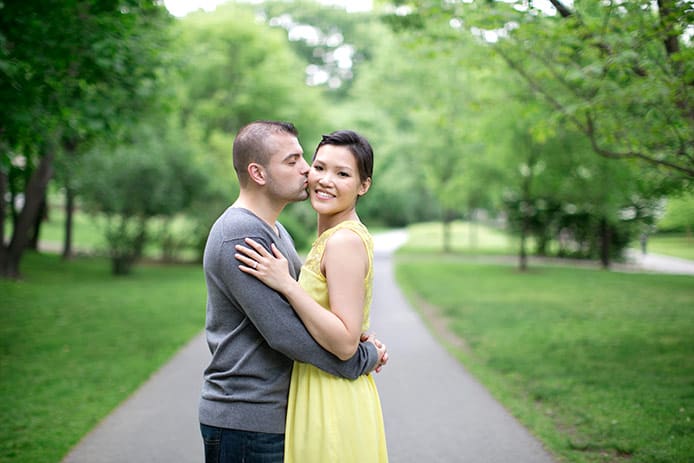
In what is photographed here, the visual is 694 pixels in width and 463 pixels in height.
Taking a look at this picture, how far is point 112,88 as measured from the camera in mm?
10734

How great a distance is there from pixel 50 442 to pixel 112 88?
265 inches

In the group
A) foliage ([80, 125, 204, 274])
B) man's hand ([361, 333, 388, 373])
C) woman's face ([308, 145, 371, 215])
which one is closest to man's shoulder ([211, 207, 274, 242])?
woman's face ([308, 145, 371, 215])

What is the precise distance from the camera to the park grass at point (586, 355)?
5910 mm

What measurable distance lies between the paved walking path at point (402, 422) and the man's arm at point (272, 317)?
131 inches

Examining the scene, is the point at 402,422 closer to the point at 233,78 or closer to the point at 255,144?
the point at 255,144

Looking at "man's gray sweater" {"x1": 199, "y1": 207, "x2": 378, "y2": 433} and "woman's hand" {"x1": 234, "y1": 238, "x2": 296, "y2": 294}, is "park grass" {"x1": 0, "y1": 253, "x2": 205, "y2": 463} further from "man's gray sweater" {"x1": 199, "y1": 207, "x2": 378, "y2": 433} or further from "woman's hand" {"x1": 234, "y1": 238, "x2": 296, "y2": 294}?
"woman's hand" {"x1": 234, "y1": 238, "x2": 296, "y2": 294}

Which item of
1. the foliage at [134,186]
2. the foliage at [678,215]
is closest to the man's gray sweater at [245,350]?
the foliage at [678,215]

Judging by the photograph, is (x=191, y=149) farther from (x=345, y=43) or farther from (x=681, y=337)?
(x=345, y=43)

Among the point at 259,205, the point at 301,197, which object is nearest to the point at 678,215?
the point at 301,197

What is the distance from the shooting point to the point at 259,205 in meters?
2.59

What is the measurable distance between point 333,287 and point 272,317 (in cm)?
25

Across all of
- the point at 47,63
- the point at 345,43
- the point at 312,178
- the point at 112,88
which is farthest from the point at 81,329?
the point at 345,43

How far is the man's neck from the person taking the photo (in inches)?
102

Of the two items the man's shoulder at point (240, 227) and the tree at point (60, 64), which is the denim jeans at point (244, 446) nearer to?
the man's shoulder at point (240, 227)
